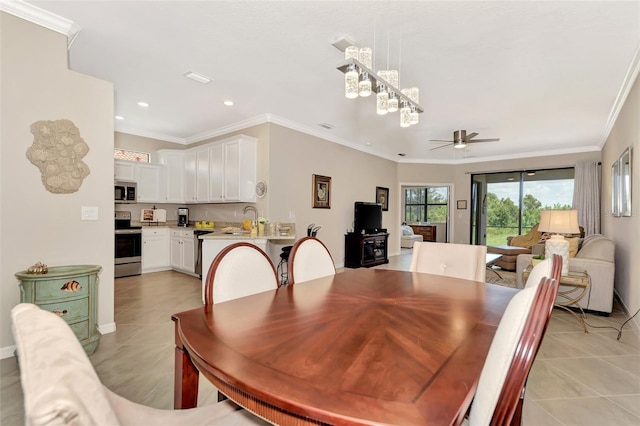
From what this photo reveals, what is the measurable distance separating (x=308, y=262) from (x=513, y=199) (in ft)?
27.0

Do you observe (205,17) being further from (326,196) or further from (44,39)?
(326,196)

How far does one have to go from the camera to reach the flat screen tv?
6300mm

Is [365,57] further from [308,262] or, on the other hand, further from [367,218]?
[367,218]

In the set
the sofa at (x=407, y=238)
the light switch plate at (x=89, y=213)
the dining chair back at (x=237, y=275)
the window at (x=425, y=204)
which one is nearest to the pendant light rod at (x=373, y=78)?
the dining chair back at (x=237, y=275)

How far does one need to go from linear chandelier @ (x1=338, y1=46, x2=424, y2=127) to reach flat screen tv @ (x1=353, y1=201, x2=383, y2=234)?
3897 mm

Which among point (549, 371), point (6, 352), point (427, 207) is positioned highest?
point (427, 207)

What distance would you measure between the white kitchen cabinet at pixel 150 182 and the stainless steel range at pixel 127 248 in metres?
0.59

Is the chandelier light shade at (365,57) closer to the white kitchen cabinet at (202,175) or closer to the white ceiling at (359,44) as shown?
the white ceiling at (359,44)

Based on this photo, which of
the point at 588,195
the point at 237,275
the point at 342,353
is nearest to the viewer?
the point at 342,353

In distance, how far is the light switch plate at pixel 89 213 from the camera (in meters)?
2.66

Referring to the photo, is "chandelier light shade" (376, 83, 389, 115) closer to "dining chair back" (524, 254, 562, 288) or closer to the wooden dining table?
the wooden dining table

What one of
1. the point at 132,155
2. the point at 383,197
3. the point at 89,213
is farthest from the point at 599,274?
the point at 132,155

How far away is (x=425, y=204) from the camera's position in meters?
11.8

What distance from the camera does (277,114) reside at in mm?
4633
